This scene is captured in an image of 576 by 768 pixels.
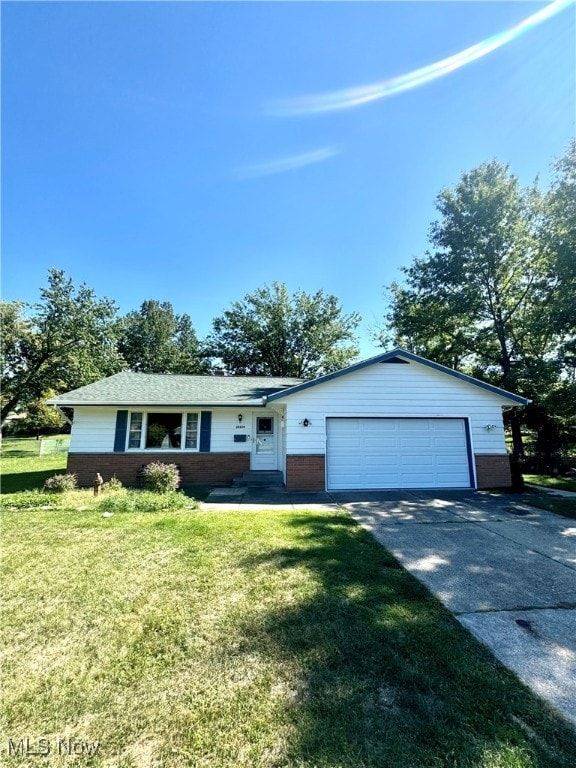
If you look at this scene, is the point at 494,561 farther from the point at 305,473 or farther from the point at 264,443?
the point at 264,443

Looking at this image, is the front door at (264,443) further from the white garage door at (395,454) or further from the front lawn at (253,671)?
the front lawn at (253,671)

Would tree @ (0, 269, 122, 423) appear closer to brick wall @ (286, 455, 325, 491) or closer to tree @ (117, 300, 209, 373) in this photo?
tree @ (117, 300, 209, 373)

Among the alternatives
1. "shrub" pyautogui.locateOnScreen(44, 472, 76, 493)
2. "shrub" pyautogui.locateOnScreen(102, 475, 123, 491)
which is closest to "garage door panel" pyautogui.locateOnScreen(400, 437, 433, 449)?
"shrub" pyautogui.locateOnScreen(102, 475, 123, 491)

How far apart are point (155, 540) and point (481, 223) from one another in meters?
20.3

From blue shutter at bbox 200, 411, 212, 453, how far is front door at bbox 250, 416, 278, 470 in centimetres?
165

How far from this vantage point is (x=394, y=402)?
1083 centimetres

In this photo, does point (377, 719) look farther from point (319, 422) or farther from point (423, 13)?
point (423, 13)

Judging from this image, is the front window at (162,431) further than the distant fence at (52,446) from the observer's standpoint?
No

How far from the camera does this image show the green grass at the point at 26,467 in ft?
38.6

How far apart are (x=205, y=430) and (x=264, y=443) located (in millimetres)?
2264

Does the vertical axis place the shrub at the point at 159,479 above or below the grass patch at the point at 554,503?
above

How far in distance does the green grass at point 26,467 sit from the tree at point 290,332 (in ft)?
59.2

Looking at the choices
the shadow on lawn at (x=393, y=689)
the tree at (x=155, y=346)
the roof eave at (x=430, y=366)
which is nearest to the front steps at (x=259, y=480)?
the roof eave at (x=430, y=366)

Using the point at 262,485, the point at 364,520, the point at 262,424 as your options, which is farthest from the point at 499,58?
the point at 262,485
